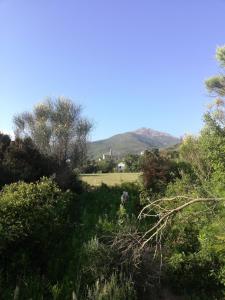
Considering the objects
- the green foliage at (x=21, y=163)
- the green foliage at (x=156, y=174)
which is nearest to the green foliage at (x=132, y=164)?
the green foliage at (x=156, y=174)

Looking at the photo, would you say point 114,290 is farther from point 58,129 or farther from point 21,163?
point 58,129

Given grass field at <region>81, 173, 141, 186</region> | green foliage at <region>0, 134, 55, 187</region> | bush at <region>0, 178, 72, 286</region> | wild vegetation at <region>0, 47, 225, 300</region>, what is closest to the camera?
wild vegetation at <region>0, 47, 225, 300</region>

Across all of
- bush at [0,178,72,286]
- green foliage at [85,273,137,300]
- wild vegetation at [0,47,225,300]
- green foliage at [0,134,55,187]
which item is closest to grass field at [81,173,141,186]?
green foliage at [0,134,55,187]

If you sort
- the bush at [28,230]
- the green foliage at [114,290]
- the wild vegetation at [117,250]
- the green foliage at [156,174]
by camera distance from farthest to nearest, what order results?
the green foliage at [156,174]
the bush at [28,230]
the wild vegetation at [117,250]
the green foliage at [114,290]

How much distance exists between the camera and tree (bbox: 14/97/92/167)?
2327 cm

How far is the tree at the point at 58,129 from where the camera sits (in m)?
23.3

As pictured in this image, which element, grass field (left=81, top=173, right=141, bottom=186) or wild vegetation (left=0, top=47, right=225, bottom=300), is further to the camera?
grass field (left=81, top=173, right=141, bottom=186)

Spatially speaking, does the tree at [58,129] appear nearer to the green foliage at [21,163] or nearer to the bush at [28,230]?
the green foliage at [21,163]

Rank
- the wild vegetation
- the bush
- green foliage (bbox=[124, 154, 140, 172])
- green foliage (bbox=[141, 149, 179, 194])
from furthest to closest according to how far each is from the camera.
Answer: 1. green foliage (bbox=[124, 154, 140, 172])
2. green foliage (bbox=[141, 149, 179, 194])
3. the bush
4. the wild vegetation

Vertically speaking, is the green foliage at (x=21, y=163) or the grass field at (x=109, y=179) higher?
the green foliage at (x=21, y=163)

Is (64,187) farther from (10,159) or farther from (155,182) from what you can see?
(155,182)

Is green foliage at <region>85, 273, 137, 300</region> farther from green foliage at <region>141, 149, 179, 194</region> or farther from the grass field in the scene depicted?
the grass field

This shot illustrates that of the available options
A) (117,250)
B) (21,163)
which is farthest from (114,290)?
(21,163)

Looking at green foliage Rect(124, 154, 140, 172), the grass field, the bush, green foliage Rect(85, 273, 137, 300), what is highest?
green foliage Rect(124, 154, 140, 172)
